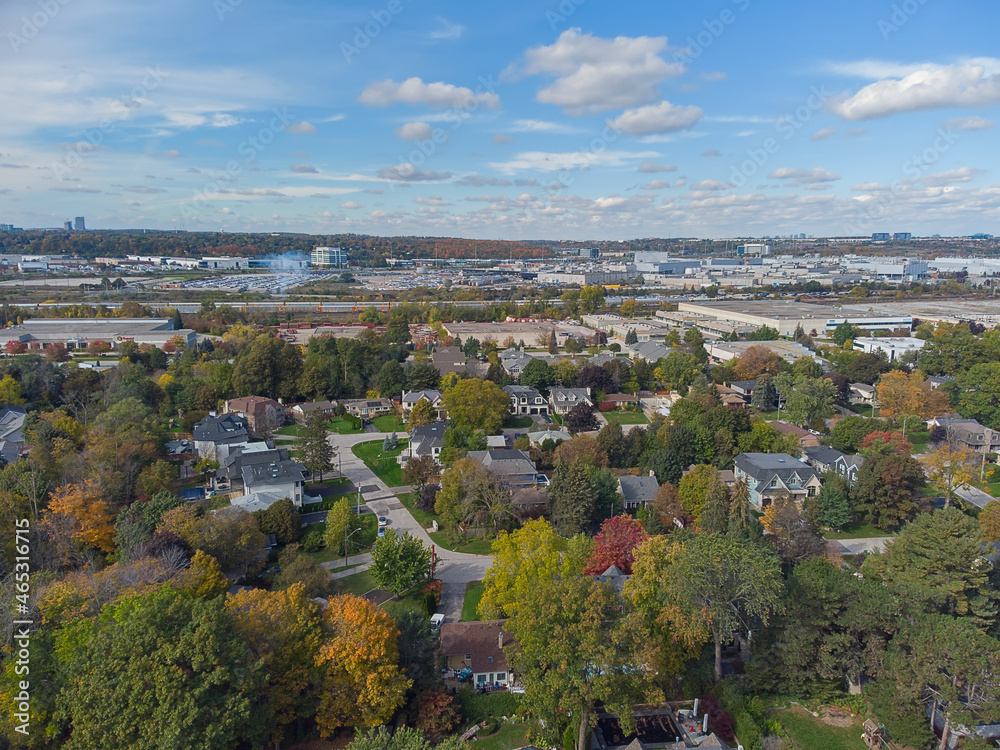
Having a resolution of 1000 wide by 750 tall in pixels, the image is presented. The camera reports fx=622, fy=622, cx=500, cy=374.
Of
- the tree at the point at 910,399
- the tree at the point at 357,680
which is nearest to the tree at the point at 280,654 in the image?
the tree at the point at 357,680

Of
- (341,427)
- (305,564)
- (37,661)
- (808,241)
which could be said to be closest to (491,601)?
(305,564)

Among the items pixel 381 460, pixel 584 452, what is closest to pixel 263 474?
pixel 381 460

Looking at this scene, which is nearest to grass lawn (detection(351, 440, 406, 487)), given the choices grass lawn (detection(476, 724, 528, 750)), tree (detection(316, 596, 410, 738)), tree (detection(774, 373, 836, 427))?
tree (detection(316, 596, 410, 738))

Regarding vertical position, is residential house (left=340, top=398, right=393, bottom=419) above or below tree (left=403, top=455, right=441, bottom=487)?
above

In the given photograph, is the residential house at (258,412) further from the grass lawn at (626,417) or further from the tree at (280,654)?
the tree at (280,654)

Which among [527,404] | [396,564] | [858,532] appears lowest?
[858,532]

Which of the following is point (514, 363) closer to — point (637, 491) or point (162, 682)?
point (637, 491)

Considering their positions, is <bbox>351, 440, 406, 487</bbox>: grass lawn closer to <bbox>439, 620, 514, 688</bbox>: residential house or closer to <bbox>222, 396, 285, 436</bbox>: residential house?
<bbox>222, 396, 285, 436</bbox>: residential house
